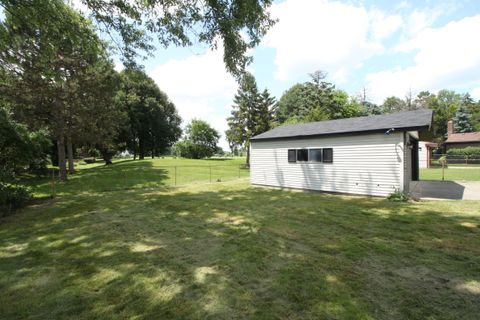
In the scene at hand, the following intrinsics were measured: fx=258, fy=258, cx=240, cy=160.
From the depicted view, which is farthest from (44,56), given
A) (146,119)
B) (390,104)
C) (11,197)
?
(390,104)

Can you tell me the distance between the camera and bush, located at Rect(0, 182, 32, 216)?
855 centimetres

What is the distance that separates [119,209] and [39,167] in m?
11.8

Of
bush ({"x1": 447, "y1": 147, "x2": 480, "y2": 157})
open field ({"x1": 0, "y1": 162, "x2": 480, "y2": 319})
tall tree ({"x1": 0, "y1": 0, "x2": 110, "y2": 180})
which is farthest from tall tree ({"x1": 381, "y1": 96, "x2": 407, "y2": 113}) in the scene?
tall tree ({"x1": 0, "y1": 0, "x2": 110, "y2": 180})

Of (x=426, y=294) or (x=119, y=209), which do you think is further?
(x=119, y=209)

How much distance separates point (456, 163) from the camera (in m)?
28.5

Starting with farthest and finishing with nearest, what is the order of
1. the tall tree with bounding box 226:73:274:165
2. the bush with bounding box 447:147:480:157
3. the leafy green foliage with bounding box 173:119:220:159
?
the leafy green foliage with bounding box 173:119:220:159, the tall tree with bounding box 226:73:274:165, the bush with bounding box 447:147:480:157

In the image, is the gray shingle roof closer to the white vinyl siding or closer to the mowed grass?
the white vinyl siding

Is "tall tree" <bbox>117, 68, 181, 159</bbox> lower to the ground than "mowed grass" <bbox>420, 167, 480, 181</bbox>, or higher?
higher

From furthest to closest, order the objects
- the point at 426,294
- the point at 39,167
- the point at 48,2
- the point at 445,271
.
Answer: the point at 39,167, the point at 48,2, the point at 445,271, the point at 426,294

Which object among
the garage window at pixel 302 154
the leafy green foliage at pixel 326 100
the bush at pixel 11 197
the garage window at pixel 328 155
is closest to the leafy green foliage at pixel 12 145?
the bush at pixel 11 197

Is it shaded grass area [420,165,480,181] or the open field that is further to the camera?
shaded grass area [420,165,480,181]

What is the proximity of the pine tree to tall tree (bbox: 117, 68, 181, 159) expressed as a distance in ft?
148

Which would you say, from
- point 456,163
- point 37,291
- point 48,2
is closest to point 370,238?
point 37,291

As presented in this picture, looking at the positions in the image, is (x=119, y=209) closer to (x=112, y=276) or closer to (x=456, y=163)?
(x=112, y=276)
